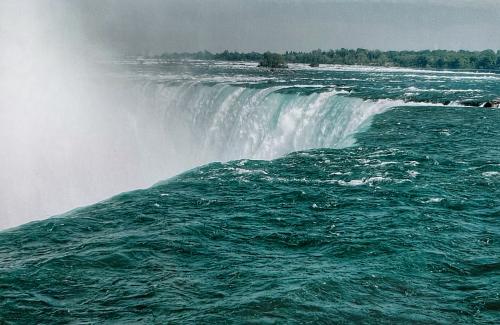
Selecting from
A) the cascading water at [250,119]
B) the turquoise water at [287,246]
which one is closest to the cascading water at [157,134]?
the cascading water at [250,119]

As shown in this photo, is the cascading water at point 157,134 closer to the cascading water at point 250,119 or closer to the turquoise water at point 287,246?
the cascading water at point 250,119

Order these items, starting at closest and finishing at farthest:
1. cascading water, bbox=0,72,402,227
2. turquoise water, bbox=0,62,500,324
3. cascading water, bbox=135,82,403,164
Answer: turquoise water, bbox=0,62,500,324, cascading water, bbox=0,72,402,227, cascading water, bbox=135,82,403,164

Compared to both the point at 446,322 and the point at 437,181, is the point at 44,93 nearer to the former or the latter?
the point at 437,181

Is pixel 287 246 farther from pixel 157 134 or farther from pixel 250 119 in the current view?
pixel 157 134

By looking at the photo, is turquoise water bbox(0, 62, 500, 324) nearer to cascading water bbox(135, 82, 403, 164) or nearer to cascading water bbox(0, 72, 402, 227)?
cascading water bbox(0, 72, 402, 227)

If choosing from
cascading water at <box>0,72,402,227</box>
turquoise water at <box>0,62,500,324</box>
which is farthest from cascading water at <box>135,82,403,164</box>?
turquoise water at <box>0,62,500,324</box>

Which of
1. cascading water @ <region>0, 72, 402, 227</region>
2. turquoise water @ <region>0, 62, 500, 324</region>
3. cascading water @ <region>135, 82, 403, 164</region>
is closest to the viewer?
turquoise water @ <region>0, 62, 500, 324</region>

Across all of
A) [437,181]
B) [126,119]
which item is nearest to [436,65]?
[126,119]

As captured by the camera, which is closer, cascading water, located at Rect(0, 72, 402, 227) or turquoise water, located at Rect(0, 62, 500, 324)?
turquoise water, located at Rect(0, 62, 500, 324)
